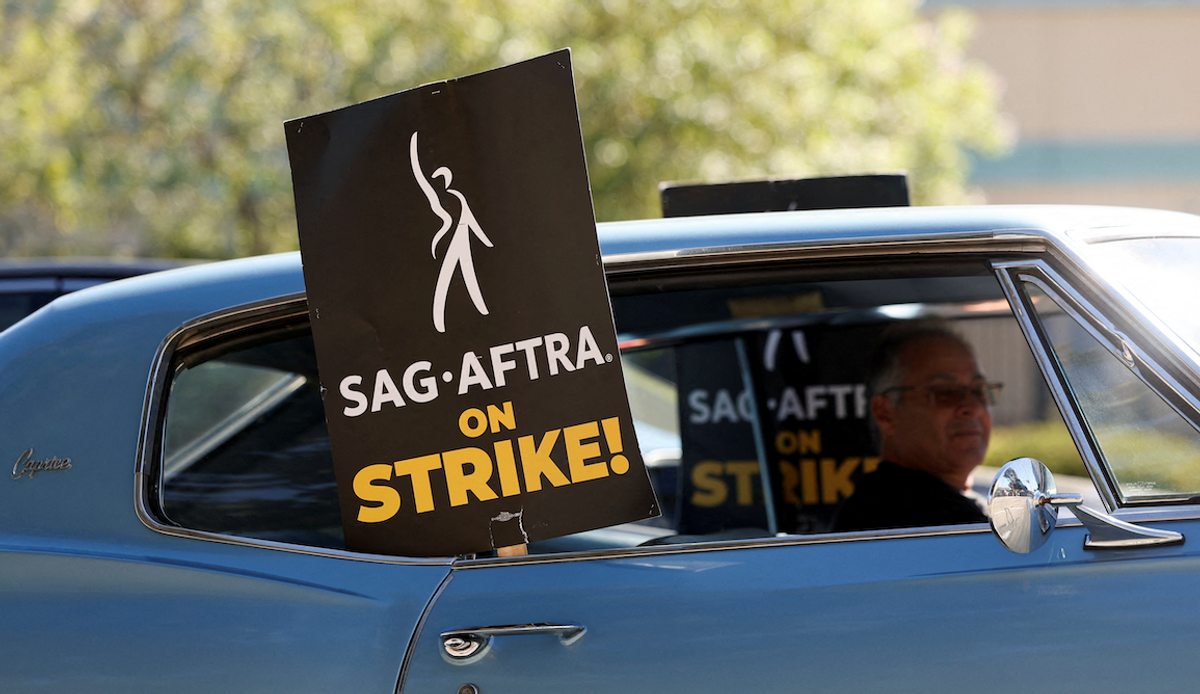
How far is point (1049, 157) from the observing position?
21125mm

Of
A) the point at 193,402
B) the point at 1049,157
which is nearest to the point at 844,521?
the point at 193,402

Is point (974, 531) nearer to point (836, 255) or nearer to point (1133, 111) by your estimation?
point (836, 255)

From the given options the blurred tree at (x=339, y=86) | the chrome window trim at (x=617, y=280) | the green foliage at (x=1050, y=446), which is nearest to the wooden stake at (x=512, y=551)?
the chrome window trim at (x=617, y=280)

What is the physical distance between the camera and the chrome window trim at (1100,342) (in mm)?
1810

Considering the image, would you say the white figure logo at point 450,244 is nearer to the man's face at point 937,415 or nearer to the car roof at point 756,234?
the car roof at point 756,234

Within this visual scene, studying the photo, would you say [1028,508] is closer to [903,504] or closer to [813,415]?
[903,504]

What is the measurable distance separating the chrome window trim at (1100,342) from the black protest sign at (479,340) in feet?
2.55

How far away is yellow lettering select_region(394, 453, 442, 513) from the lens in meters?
1.86

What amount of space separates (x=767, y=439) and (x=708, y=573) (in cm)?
208

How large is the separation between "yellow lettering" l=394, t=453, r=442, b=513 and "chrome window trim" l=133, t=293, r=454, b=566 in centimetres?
10

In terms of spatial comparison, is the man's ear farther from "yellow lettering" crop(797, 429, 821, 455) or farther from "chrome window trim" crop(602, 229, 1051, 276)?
"chrome window trim" crop(602, 229, 1051, 276)

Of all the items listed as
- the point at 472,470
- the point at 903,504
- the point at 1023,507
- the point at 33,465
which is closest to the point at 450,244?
the point at 472,470

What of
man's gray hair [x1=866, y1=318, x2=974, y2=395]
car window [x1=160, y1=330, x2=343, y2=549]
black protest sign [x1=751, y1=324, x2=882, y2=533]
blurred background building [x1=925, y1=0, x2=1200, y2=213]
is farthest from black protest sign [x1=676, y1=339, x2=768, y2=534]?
blurred background building [x1=925, y1=0, x2=1200, y2=213]

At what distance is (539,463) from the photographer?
1.85m
